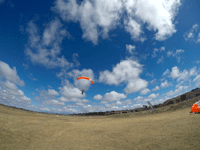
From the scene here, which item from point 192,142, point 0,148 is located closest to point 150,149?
point 192,142

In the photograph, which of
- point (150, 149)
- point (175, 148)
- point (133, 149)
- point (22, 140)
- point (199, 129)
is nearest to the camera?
point (175, 148)

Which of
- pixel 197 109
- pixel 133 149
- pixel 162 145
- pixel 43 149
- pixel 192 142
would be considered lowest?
pixel 43 149

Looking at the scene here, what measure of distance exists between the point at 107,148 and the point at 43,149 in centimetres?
634

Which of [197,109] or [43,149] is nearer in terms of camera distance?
[43,149]

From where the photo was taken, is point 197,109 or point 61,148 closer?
point 61,148

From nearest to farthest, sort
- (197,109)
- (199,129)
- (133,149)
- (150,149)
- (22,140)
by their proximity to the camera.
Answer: (150,149) → (133,149) → (199,129) → (22,140) → (197,109)

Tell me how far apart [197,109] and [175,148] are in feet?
36.5

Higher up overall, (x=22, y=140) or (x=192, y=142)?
(x=192, y=142)

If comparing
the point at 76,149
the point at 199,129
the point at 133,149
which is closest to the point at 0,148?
the point at 76,149

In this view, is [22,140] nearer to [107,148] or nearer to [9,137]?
[9,137]

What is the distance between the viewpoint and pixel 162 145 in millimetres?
6637

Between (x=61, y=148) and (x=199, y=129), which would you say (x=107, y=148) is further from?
(x=199, y=129)

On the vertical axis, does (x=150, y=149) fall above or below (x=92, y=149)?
above

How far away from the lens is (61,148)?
8484mm
